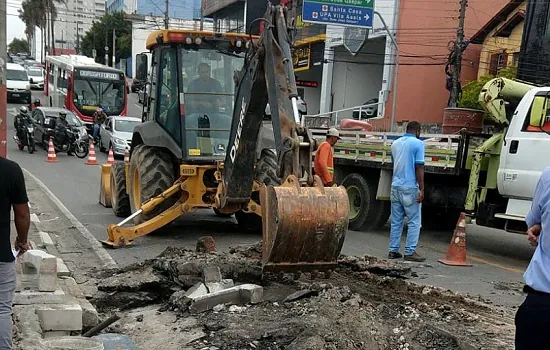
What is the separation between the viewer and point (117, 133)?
22234 millimetres

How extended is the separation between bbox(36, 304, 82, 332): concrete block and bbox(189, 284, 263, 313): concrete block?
1.00 metres

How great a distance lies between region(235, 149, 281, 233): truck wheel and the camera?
29.0 feet

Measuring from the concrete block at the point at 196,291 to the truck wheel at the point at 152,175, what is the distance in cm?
303

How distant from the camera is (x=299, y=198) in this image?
5223 millimetres

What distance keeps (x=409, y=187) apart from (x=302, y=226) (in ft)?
10.6

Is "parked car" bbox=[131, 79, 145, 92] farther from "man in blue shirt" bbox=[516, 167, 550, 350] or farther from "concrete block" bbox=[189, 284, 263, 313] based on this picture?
"man in blue shirt" bbox=[516, 167, 550, 350]

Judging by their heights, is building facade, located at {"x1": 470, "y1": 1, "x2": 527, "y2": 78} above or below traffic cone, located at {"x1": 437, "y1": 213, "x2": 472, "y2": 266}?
above

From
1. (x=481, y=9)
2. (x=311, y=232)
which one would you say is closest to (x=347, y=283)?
(x=311, y=232)

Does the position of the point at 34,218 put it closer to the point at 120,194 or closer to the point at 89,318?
the point at 120,194

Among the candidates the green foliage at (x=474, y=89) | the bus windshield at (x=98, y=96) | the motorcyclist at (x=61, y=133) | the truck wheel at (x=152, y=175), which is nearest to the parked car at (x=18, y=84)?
the bus windshield at (x=98, y=96)

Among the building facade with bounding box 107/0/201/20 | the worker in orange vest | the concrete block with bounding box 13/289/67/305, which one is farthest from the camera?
the building facade with bounding box 107/0/201/20

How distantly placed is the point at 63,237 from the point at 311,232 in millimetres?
5071

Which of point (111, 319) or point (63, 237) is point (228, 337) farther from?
point (63, 237)

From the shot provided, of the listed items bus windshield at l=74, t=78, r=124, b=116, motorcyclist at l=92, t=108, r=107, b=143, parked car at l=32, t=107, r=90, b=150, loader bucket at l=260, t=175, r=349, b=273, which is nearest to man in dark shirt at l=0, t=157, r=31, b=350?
loader bucket at l=260, t=175, r=349, b=273
